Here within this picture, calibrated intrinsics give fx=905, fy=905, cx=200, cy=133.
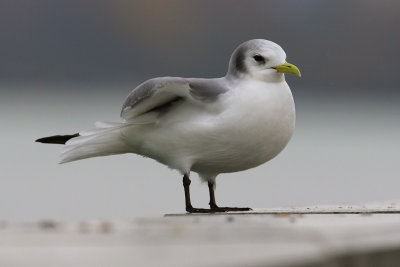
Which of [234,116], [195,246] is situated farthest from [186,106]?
[195,246]

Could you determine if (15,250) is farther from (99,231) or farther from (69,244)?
(99,231)

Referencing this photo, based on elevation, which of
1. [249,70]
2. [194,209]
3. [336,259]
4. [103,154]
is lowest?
[336,259]

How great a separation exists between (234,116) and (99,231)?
2361 millimetres

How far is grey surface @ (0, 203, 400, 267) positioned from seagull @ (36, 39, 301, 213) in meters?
1.89

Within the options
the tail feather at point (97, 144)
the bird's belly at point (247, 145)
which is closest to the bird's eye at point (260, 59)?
the bird's belly at point (247, 145)

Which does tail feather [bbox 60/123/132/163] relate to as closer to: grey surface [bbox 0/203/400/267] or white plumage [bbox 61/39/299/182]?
white plumage [bbox 61/39/299/182]

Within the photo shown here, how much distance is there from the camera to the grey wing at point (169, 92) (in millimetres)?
5246

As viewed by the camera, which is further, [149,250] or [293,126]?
[293,126]

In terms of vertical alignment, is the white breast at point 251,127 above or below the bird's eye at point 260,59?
below

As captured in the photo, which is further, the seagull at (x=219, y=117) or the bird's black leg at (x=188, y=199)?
the bird's black leg at (x=188, y=199)

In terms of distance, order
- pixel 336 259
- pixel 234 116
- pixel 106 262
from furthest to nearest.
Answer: pixel 234 116
pixel 336 259
pixel 106 262

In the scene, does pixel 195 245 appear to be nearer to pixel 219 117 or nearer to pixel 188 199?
pixel 219 117

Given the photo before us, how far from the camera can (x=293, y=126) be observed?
5449mm

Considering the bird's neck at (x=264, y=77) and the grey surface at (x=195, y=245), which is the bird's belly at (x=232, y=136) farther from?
the grey surface at (x=195, y=245)
